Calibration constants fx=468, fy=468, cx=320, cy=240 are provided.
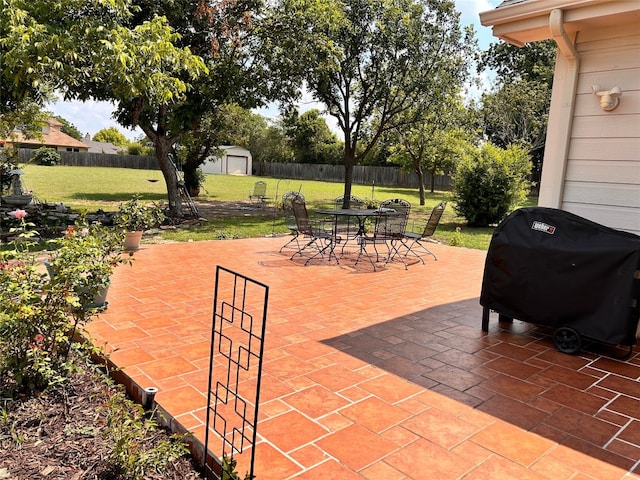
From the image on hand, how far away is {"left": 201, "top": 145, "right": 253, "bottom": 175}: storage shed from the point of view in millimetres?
36781

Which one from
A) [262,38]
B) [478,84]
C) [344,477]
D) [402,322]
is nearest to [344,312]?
[402,322]

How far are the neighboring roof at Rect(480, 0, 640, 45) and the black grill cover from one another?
1333 mm

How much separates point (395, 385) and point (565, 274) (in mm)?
1503

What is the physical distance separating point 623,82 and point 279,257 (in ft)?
14.8

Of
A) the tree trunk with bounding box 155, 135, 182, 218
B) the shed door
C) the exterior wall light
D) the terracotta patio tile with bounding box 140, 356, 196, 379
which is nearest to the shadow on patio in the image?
the terracotta patio tile with bounding box 140, 356, 196, 379

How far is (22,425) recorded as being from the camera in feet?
7.11

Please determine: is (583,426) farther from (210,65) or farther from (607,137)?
(210,65)

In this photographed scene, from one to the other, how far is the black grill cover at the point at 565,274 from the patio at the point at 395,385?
266 mm

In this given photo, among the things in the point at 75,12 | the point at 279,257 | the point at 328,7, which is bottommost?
the point at 279,257

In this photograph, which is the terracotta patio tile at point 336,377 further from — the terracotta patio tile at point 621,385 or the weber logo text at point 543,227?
the weber logo text at point 543,227

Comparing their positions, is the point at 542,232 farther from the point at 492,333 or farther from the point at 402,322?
the point at 402,322

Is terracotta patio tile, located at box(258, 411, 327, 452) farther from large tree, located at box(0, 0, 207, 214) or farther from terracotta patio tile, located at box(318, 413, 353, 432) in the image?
large tree, located at box(0, 0, 207, 214)

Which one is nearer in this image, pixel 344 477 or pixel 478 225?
pixel 344 477

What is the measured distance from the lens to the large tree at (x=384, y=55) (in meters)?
11.3
